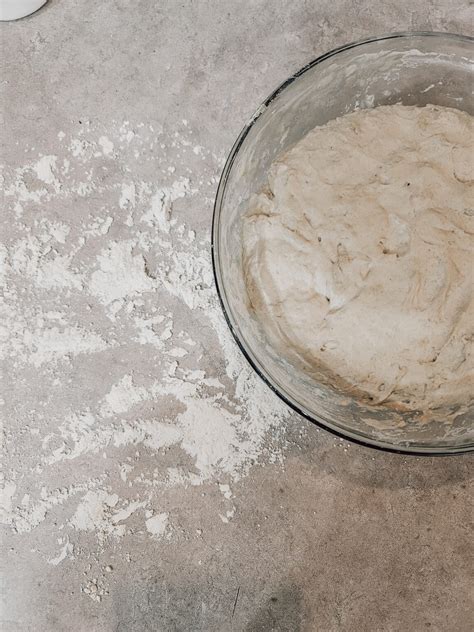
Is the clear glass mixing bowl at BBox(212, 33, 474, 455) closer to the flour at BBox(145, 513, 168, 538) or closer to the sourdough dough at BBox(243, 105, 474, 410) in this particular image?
the sourdough dough at BBox(243, 105, 474, 410)

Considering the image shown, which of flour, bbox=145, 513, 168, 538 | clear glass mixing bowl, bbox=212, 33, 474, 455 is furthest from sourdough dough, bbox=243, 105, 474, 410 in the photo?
flour, bbox=145, 513, 168, 538

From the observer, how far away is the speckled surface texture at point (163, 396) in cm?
136

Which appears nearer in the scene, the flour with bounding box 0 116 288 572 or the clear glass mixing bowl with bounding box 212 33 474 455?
the clear glass mixing bowl with bounding box 212 33 474 455

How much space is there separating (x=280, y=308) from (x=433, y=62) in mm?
675

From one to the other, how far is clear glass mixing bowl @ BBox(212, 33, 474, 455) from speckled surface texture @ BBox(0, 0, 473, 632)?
13cm

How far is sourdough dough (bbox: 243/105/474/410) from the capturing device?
3.88 feet

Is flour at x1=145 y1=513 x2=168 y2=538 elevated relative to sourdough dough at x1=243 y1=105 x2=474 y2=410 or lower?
lower

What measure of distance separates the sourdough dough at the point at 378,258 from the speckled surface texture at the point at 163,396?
0.21 metres

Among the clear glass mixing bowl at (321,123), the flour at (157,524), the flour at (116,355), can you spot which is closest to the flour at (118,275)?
the flour at (116,355)

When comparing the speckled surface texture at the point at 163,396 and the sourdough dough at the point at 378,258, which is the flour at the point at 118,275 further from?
the sourdough dough at the point at 378,258

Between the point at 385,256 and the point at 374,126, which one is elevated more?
the point at 374,126

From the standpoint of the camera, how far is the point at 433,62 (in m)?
1.34

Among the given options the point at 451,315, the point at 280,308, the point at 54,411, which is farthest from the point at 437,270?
the point at 54,411

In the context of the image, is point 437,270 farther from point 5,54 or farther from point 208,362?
point 5,54
